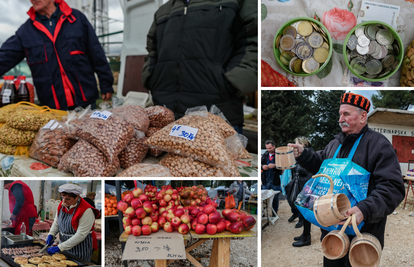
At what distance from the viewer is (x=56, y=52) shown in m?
1.83

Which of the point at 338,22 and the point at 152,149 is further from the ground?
the point at 338,22

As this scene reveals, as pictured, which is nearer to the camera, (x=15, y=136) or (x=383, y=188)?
(x=383, y=188)

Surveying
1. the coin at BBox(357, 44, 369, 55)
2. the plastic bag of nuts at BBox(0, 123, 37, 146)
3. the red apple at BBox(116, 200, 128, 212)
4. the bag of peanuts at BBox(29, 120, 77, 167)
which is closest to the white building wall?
the coin at BBox(357, 44, 369, 55)

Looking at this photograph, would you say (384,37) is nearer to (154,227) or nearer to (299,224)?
(299,224)

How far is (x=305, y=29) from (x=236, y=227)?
3.86 ft

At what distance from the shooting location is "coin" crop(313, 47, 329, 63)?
1.64 meters

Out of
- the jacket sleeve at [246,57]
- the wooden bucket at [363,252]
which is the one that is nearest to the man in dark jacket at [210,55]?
the jacket sleeve at [246,57]

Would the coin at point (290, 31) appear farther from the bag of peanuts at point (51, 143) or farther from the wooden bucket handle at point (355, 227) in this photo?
the bag of peanuts at point (51, 143)

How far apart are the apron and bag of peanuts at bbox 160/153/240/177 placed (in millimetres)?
841

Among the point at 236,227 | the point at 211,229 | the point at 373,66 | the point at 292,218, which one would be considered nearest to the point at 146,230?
the point at 211,229

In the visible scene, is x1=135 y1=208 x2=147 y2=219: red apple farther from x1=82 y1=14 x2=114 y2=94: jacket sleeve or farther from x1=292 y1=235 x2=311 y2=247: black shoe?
x1=82 y1=14 x2=114 y2=94: jacket sleeve

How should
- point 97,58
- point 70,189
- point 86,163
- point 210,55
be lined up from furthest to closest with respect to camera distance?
point 97,58
point 210,55
point 70,189
point 86,163

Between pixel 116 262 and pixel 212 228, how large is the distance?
1146 mm

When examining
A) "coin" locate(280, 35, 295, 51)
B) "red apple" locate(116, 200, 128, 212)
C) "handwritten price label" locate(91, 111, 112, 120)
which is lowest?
"red apple" locate(116, 200, 128, 212)
